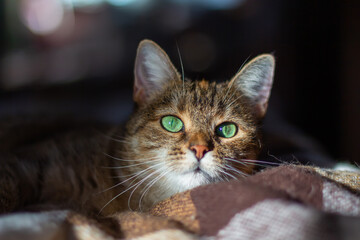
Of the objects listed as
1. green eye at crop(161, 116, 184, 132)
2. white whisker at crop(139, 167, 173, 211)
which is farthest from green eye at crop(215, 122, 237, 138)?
white whisker at crop(139, 167, 173, 211)

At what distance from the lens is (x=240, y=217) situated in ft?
2.67

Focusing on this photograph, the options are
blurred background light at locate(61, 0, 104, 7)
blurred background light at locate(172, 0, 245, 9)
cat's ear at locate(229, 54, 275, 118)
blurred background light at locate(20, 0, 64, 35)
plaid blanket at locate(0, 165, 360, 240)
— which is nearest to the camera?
plaid blanket at locate(0, 165, 360, 240)

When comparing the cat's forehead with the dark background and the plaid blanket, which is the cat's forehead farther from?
the dark background

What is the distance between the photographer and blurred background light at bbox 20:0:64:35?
346cm

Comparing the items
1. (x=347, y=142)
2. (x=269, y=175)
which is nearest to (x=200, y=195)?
(x=269, y=175)

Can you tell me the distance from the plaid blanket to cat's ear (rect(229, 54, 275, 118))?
0.58 metres

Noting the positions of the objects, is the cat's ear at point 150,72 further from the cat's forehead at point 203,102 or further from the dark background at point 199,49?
the dark background at point 199,49

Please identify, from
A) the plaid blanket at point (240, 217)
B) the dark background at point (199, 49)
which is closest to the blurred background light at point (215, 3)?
the dark background at point (199, 49)

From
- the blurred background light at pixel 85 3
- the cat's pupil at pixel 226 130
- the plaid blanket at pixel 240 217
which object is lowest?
the plaid blanket at pixel 240 217

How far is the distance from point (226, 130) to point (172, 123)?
232 millimetres

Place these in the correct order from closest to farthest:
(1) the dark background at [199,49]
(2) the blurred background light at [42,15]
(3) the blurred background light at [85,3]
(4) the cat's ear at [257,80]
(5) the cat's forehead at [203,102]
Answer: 1. (5) the cat's forehead at [203,102]
2. (4) the cat's ear at [257,80]
3. (1) the dark background at [199,49]
4. (2) the blurred background light at [42,15]
5. (3) the blurred background light at [85,3]

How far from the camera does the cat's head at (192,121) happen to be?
1.19 meters

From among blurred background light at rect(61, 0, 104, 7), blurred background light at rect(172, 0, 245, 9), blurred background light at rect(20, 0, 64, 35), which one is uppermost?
blurred background light at rect(172, 0, 245, 9)

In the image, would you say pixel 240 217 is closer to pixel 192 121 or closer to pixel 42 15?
pixel 192 121
